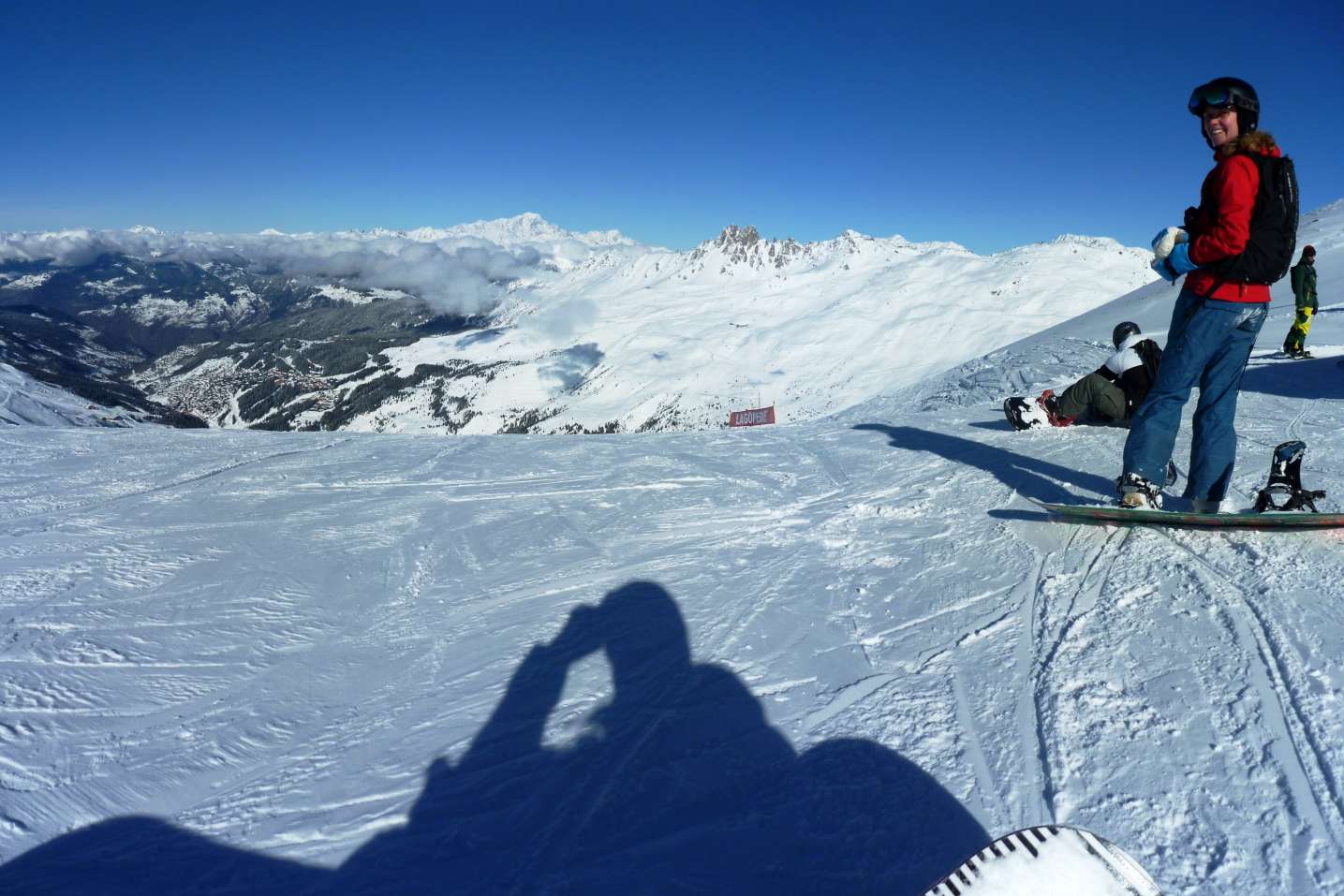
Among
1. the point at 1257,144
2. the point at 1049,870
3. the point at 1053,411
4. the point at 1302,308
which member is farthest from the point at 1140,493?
the point at 1302,308

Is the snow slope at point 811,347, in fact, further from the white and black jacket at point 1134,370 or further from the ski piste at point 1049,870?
the ski piste at point 1049,870

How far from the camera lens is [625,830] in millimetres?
2309

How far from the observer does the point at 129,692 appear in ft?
10.6

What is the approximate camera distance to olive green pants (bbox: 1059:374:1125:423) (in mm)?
7113

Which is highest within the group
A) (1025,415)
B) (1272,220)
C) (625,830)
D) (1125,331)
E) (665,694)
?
(1272,220)

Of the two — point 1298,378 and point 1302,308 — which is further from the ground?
point 1302,308

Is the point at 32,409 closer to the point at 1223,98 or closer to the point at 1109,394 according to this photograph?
the point at 1109,394

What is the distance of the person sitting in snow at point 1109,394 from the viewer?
7.11m

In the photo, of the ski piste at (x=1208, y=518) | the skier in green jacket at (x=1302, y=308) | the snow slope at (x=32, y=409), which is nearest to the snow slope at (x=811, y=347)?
the skier in green jacket at (x=1302, y=308)

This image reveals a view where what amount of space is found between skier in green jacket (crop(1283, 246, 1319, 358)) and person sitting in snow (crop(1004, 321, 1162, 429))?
511 centimetres

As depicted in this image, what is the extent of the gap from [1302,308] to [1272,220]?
9584 millimetres

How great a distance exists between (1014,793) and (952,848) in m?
0.34

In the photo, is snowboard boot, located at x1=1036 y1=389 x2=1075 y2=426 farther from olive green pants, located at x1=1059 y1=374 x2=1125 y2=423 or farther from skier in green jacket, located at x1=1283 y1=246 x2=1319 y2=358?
skier in green jacket, located at x1=1283 y1=246 x2=1319 y2=358

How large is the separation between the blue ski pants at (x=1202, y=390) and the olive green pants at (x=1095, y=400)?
118 inches
